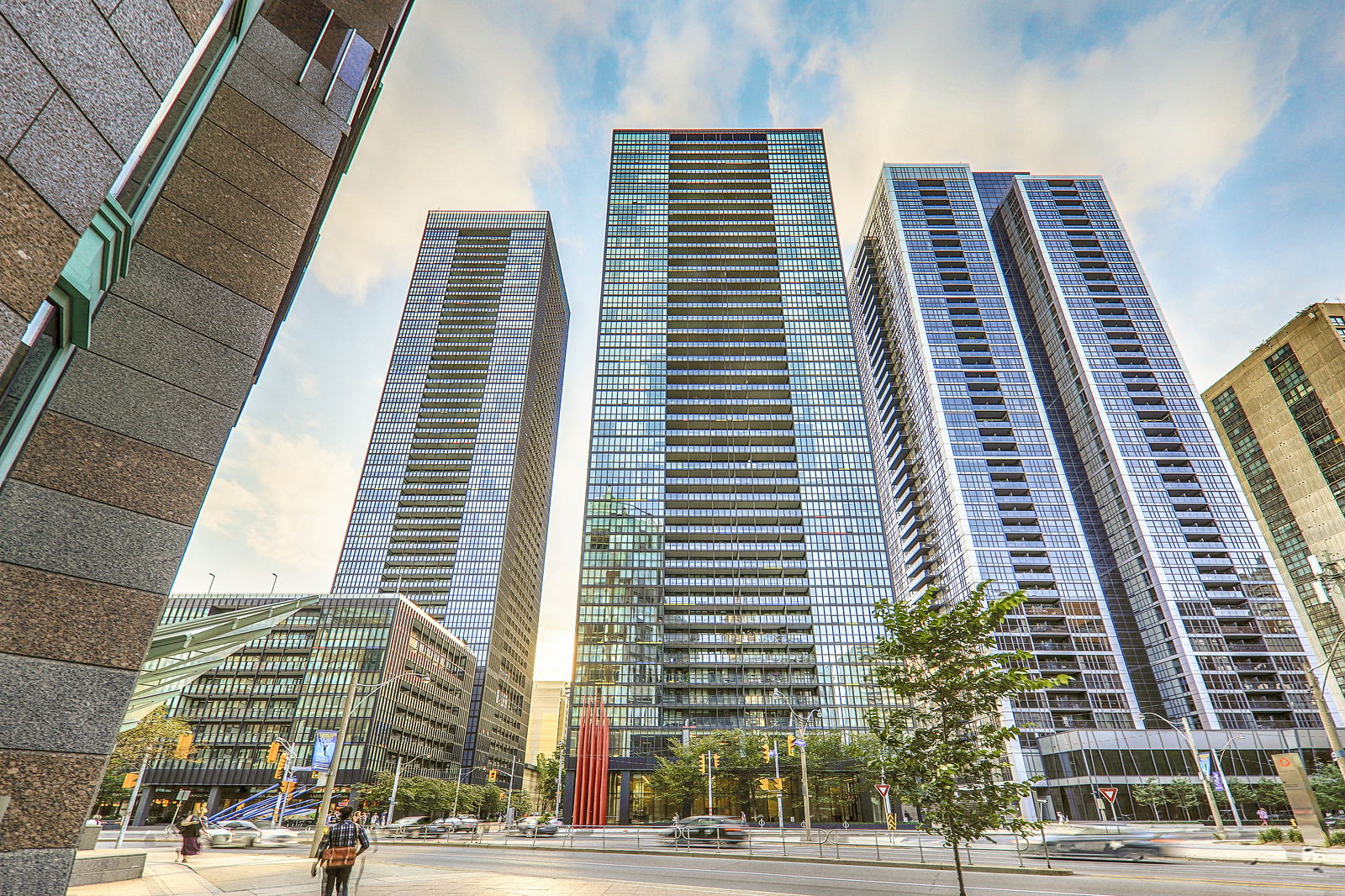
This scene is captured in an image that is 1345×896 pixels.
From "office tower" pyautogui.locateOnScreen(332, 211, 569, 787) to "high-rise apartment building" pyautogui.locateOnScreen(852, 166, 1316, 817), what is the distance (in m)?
92.1

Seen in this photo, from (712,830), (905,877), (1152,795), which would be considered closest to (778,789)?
(712,830)

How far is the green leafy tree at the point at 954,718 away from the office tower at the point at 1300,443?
13644cm

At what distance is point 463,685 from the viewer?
4904 inches

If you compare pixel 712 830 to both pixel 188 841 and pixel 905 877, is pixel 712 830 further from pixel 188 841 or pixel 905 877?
pixel 188 841

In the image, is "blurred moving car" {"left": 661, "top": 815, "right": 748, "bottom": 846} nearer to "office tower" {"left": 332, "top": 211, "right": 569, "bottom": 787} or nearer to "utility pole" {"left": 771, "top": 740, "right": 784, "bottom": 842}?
"utility pole" {"left": 771, "top": 740, "right": 784, "bottom": 842}

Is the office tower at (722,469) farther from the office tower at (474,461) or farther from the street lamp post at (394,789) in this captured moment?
the office tower at (474,461)

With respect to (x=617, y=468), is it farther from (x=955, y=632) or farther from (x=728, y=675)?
(x=955, y=632)

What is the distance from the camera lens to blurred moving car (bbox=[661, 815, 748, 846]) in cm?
3744

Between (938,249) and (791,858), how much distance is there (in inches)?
5333

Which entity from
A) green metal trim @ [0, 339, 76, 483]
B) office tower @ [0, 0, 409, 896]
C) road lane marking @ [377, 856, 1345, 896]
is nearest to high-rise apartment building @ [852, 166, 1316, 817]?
road lane marking @ [377, 856, 1345, 896]

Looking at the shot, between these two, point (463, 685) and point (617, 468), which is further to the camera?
point (463, 685)

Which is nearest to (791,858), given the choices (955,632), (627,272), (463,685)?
(955,632)

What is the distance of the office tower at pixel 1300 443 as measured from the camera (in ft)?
375

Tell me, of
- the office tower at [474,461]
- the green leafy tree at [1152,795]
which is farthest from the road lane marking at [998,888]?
the office tower at [474,461]
